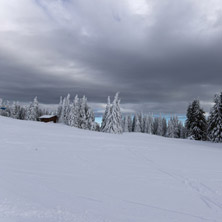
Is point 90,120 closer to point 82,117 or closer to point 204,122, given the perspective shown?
point 82,117

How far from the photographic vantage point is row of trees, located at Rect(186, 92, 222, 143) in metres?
30.4

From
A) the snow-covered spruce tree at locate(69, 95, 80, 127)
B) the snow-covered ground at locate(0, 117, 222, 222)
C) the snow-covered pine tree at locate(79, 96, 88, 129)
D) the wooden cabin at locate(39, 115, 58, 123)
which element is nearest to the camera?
the snow-covered ground at locate(0, 117, 222, 222)

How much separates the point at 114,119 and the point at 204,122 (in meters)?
19.5

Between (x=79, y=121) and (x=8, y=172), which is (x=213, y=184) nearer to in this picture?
(x=8, y=172)

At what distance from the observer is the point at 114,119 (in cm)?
4069

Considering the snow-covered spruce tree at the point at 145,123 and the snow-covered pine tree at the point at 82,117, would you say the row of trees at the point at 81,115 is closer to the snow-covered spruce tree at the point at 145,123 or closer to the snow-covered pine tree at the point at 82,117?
the snow-covered pine tree at the point at 82,117

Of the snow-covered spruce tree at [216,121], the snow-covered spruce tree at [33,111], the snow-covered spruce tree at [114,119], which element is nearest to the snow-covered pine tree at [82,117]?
the snow-covered spruce tree at [114,119]

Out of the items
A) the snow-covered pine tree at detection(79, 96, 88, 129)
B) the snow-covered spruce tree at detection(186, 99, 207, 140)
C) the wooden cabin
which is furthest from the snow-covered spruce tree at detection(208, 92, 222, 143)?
the wooden cabin

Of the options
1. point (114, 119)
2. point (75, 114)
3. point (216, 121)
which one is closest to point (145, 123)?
point (75, 114)

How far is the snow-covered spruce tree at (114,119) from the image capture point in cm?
4025

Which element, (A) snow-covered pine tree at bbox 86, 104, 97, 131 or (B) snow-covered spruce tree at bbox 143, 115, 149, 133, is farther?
(B) snow-covered spruce tree at bbox 143, 115, 149, 133

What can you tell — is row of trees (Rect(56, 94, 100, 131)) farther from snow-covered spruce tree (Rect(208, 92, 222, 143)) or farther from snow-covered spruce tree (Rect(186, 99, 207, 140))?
snow-covered spruce tree (Rect(208, 92, 222, 143))

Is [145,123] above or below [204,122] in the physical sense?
above

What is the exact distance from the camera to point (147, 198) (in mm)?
4609
